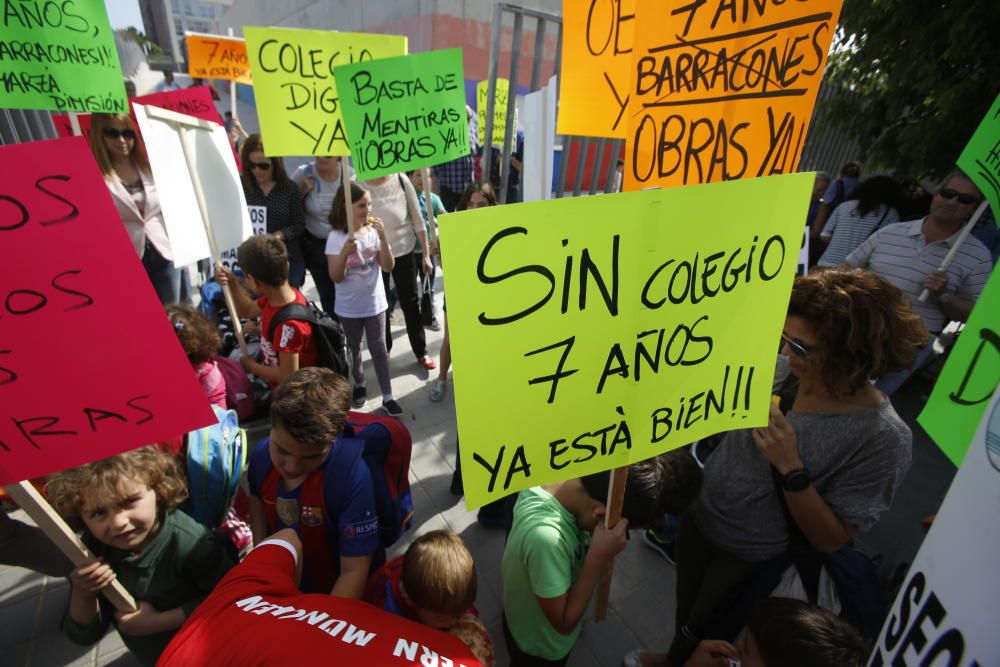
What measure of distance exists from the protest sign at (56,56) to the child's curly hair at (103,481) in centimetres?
219

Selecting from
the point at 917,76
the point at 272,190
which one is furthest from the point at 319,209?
the point at 917,76

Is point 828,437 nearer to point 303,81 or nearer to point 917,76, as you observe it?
point 303,81

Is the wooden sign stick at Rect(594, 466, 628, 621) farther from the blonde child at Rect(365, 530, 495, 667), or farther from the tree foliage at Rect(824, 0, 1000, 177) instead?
the tree foliage at Rect(824, 0, 1000, 177)

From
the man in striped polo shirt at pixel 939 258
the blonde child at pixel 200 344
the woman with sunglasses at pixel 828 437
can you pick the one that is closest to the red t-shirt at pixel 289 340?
the blonde child at pixel 200 344

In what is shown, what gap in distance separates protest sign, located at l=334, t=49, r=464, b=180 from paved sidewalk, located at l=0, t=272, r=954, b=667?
1841 millimetres

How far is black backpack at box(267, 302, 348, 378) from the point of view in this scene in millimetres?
2344

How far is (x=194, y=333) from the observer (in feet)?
6.86

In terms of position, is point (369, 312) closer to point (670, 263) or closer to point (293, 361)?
point (293, 361)

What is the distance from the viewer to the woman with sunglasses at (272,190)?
12.1ft

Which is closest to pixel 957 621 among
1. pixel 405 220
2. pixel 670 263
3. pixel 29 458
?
pixel 670 263

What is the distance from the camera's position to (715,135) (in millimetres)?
1202

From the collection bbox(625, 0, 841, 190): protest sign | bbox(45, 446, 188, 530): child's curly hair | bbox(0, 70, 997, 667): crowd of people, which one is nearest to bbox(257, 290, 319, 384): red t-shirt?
bbox(0, 70, 997, 667): crowd of people

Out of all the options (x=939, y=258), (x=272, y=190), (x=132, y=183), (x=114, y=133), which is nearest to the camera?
(x=939, y=258)

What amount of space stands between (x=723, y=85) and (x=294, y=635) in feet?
4.88
